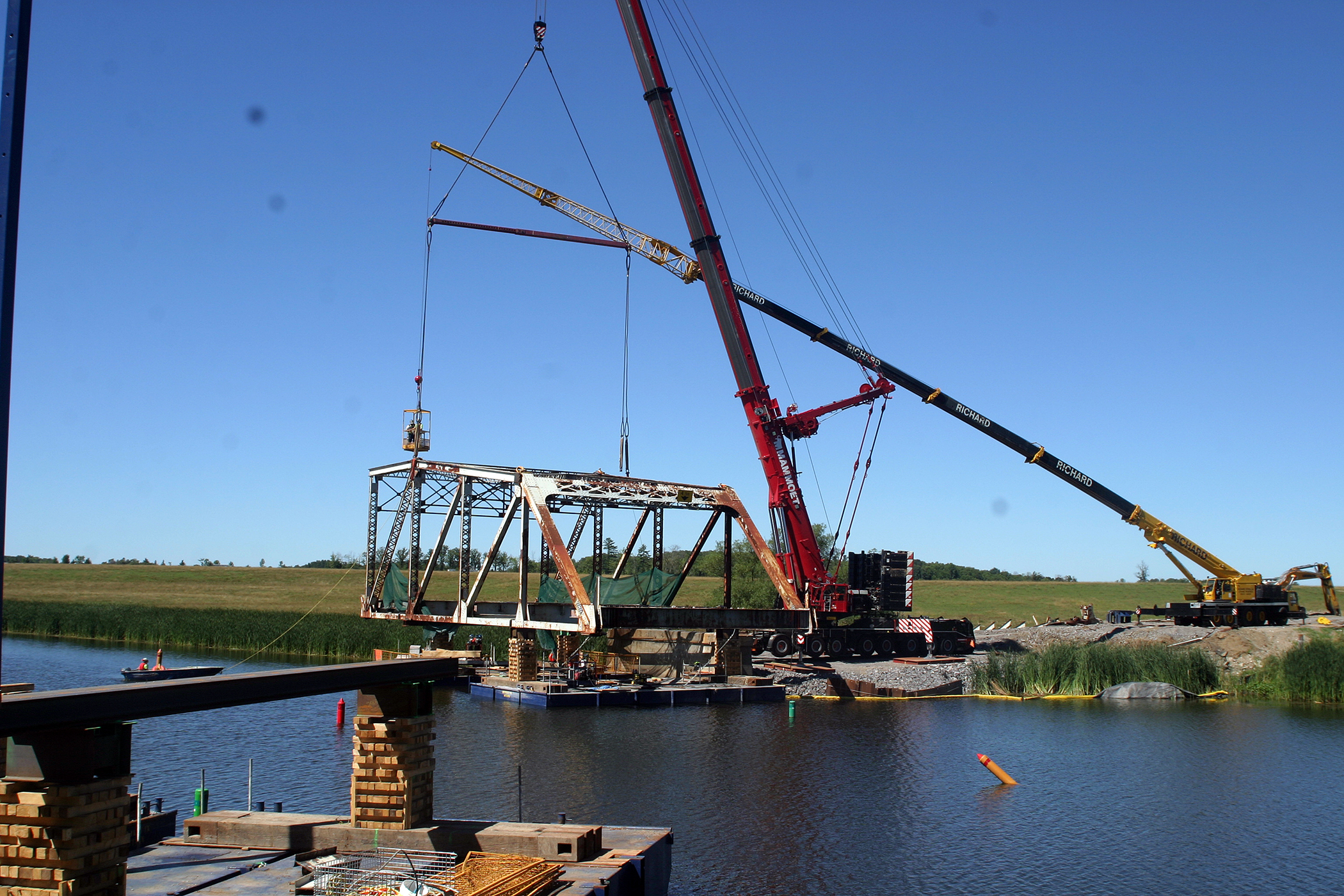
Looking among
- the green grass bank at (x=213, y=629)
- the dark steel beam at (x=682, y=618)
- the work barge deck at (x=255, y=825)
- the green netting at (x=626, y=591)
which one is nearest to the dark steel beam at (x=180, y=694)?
the work barge deck at (x=255, y=825)

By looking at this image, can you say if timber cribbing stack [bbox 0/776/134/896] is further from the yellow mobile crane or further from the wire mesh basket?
the yellow mobile crane

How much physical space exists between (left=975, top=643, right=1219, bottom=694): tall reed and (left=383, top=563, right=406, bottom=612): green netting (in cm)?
2681

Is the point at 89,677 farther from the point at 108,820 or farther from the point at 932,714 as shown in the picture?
the point at 108,820

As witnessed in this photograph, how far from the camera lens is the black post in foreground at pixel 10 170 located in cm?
835

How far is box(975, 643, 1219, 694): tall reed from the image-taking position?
46.4 m

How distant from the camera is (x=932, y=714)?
1608 inches

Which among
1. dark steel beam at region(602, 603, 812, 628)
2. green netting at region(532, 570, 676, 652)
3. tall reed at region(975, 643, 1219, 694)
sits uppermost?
green netting at region(532, 570, 676, 652)

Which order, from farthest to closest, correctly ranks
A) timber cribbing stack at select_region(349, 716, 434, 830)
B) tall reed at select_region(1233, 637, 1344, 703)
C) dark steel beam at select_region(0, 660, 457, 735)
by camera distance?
tall reed at select_region(1233, 637, 1344, 703)
timber cribbing stack at select_region(349, 716, 434, 830)
dark steel beam at select_region(0, 660, 457, 735)

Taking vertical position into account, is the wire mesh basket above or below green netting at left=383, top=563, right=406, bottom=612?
below

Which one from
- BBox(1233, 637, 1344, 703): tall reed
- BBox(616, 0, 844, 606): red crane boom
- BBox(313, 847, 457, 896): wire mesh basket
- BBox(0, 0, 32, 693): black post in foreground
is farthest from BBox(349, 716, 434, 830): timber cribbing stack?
BBox(1233, 637, 1344, 703): tall reed

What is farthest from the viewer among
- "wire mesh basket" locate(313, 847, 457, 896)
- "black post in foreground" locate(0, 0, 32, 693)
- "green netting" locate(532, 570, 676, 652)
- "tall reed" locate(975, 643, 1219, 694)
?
"tall reed" locate(975, 643, 1219, 694)

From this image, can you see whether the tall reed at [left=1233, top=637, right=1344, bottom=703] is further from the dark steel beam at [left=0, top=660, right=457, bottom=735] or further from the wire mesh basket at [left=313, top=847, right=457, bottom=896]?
the dark steel beam at [left=0, top=660, right=457, bottom=735]

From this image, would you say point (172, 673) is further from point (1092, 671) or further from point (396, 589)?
point (1092, 671)

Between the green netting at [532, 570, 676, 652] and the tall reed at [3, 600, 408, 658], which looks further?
the tall reed at [3, 600, 408, 658]
